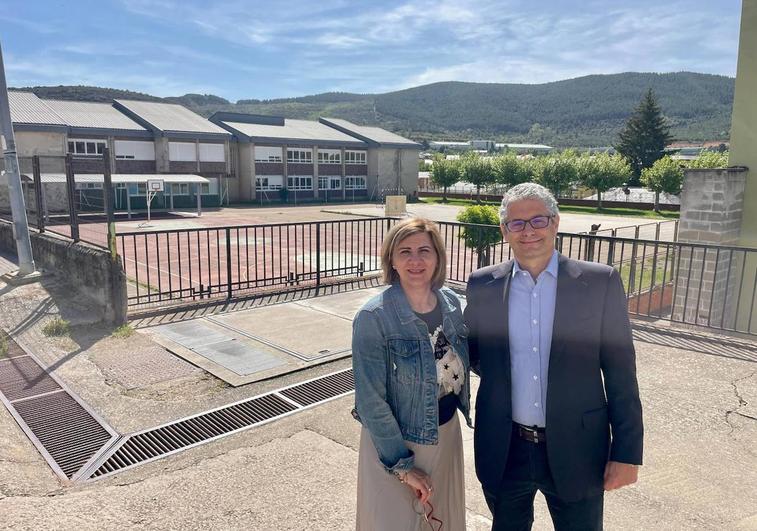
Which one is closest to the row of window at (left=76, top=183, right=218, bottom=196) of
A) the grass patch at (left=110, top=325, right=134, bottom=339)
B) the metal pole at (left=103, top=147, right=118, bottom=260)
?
→ the metal pole at (left=103, top=147, right=118, bottom=260)

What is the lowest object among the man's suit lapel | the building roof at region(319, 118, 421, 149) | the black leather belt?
the black leather belt

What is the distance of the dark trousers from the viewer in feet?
7.48

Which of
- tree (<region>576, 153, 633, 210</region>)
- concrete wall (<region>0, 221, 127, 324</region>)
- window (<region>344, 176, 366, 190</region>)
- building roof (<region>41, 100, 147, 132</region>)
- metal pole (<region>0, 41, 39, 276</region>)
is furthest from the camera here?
window (<region>344, 176, 366, 190</region>)

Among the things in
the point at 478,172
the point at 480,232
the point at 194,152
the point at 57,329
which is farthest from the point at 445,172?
the point at 57,329

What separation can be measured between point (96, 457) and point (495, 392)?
314 centimetres

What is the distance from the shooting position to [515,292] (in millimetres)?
2316

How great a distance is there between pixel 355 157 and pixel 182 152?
18128mm

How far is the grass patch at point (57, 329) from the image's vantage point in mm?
6773

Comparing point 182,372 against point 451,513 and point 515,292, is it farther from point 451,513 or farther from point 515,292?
point 515,292

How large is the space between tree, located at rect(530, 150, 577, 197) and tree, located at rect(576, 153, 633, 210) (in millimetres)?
776

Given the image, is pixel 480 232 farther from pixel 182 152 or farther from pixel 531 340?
pixel 182 152

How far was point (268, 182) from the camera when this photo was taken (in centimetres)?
4691

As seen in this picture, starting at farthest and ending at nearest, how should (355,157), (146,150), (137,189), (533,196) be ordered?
1. (355,157)
2. (146,150)
3. (137,189)
4. (533,196)

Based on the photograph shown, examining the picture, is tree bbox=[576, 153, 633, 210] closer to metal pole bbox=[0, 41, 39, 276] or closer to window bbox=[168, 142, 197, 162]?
window bbox=[168, 142, 197, 162]
